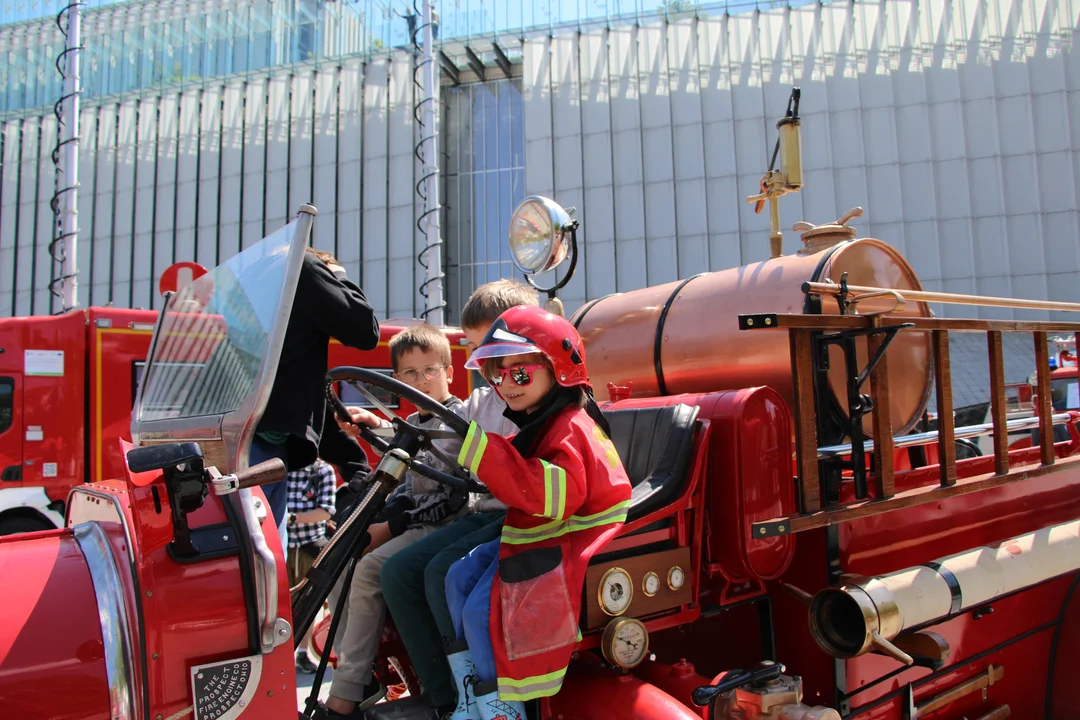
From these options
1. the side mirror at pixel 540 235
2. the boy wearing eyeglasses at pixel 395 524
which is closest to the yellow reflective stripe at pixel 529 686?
the boy wearing eyeglasses at pixel 395 524

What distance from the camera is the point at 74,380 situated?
7.53m

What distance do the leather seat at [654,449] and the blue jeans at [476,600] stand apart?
1.33ft

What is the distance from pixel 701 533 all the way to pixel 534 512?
67 centimetres

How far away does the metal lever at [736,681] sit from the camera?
6.72 ft

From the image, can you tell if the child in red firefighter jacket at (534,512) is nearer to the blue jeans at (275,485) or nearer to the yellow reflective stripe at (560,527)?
the yellow reflective stripe at (560,527)

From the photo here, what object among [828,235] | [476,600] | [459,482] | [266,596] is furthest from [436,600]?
[828,235]

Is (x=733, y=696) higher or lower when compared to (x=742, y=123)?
lower

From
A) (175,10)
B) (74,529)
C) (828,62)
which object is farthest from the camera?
(175,10)

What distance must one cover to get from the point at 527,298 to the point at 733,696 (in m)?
1.47

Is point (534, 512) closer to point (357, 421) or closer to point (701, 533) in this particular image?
point (701, 533)

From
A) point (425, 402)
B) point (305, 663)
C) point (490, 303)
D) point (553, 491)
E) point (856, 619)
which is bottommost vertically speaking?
point (305, 663)

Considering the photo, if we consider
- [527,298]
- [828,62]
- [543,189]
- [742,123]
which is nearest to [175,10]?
[543,189]

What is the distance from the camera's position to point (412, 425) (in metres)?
2.11

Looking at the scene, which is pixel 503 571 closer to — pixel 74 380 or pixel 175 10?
pixel 74 380
